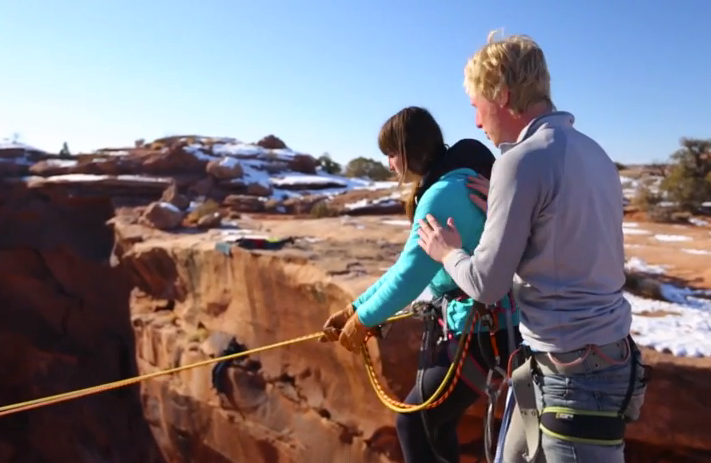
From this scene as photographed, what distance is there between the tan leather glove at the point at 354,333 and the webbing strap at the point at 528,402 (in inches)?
27.0

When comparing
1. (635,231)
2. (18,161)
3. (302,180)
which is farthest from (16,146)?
(635,231)

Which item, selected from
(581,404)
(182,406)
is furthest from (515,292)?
(182,406)

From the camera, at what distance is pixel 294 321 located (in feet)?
19.9

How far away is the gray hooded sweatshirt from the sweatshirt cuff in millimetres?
126

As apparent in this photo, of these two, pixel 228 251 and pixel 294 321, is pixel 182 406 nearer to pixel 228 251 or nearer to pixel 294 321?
pixel 228 251

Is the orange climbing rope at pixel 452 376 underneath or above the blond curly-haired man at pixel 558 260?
underneath

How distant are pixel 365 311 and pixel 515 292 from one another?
0.70 meters

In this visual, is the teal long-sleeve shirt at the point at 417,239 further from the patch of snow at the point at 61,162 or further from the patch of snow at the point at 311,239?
the patch of snow at the point at 61,162

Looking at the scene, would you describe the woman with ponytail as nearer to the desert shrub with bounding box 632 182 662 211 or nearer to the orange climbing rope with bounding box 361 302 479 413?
the orange climbing rope with bounding box 361 302 479 413

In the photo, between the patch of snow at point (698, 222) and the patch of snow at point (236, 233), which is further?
the patch of snow at point (698, 222)

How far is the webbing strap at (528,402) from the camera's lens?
1726 millimetres

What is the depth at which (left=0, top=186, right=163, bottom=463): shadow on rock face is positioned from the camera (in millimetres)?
12422

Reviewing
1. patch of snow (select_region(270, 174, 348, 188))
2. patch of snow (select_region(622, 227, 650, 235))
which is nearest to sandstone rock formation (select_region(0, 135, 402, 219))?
patch of snow (select_region(270, 174, 348, 188))

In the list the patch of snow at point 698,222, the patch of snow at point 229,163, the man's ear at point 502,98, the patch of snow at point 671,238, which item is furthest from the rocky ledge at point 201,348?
the patch of snow at point 698,222
